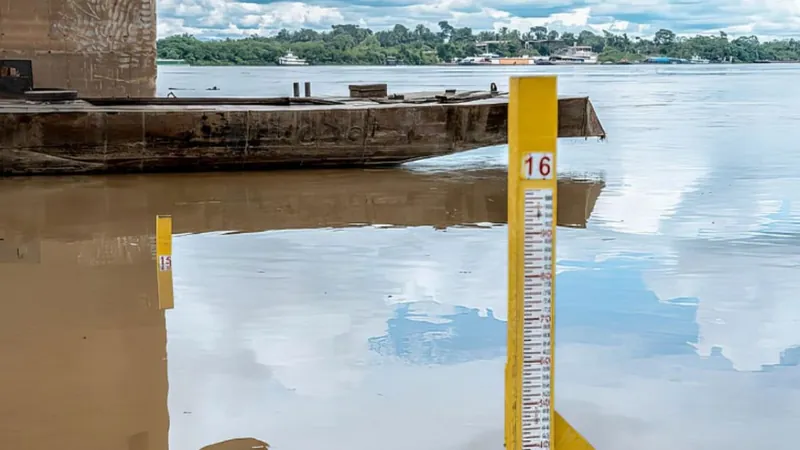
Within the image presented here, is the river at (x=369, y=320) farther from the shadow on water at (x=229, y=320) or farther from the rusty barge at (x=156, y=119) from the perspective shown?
the rusty barge at (x=156, y=119)

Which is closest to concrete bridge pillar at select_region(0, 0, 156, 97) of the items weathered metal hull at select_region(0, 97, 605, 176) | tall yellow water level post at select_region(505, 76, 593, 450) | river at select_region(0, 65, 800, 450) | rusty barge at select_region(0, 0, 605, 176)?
rusty barge at select_region(0, 0, 605, 176)

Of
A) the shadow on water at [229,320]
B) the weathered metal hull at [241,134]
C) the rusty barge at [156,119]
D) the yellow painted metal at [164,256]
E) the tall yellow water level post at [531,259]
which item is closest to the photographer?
the tall yellow water level post at [531,259]

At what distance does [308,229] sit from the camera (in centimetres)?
1133

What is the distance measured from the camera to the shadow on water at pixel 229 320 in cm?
527

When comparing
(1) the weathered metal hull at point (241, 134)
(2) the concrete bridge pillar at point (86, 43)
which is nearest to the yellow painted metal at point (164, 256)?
(1) the weathered metal hull at point (241, 134)

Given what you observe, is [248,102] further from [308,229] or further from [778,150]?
[778,150]

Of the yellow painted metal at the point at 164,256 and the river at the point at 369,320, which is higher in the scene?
the yellow painted metal at the point at 164,256

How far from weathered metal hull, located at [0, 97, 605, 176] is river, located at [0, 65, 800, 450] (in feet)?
3.19

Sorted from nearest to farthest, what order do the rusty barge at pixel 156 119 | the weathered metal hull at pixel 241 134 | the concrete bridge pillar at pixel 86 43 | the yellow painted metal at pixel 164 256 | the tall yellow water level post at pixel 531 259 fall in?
the tall yellow water level post at pixel 531 259, the yellow painted metal at pixel 164 256, the weathered metal hull at pixel 241 134, the rusty barge at pixel 156 119, the concrete bridge pillar at pixel 86 43

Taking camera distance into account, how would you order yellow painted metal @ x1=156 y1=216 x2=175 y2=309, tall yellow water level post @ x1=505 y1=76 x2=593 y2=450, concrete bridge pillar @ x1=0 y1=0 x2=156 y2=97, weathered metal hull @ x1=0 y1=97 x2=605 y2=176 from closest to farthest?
tall yellow water level post @ x1=505 y1=76 x2=593 y2=450 < yellow painted metal @ x1=156 y1=216 x2=175 y2=309 < weathered metal hull @ x1=0 y1=97 x2=605 y2=176 < concrete bridge pillar @ x1=0 y1=0 x2=156 y2=97

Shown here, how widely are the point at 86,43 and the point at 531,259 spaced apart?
17.0m

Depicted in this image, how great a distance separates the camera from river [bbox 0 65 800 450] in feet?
17.3

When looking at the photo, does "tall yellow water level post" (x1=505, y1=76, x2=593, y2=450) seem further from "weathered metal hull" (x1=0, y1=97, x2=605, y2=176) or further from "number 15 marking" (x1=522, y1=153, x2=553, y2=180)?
"weathered metal hull" (x1=0, y1=97, x2=605, y2=176)

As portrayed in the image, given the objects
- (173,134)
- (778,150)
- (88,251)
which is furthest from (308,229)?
(778,150)
